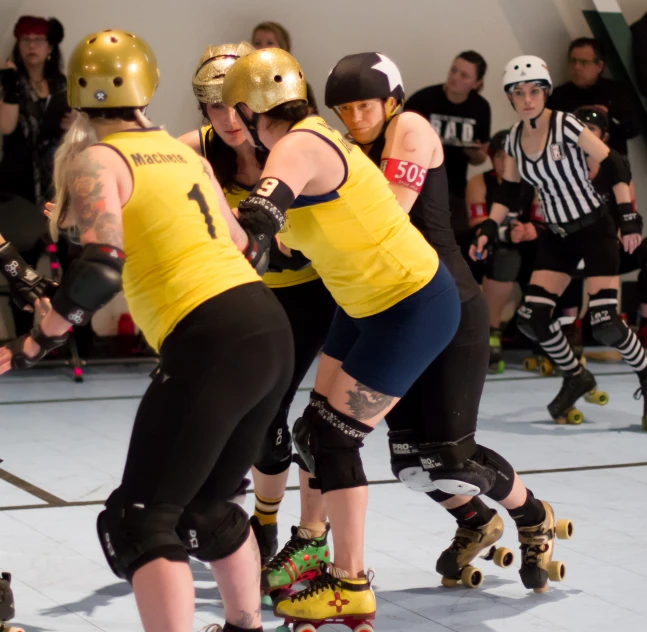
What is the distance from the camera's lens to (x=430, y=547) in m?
3.54

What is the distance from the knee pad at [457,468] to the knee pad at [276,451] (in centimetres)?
49

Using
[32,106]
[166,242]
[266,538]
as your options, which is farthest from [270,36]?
[166,242]

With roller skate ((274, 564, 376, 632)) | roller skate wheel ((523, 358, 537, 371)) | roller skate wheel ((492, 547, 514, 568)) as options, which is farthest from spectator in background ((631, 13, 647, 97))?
roller skate ((274, 564, 376, 632))

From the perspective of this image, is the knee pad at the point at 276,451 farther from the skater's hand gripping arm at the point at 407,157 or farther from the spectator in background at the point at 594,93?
the spectator in background at the point at 594,93

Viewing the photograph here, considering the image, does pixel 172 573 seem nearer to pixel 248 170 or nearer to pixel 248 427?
pixel 248 427

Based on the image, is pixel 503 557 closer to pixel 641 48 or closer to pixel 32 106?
pixel 32 106

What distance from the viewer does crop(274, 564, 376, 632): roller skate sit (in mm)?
2787

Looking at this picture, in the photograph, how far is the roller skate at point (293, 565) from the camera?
3125 mm

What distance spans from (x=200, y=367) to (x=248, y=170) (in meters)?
1.30

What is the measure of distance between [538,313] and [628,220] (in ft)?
2.11

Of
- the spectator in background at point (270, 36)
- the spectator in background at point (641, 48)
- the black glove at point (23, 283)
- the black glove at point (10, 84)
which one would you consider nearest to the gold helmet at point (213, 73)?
the black glove at point (23, 283)

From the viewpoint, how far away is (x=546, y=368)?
6.75 m

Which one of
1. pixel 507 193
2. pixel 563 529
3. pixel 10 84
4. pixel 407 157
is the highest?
pixel 10 84

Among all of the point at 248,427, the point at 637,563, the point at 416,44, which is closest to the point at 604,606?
the point at 637,563
